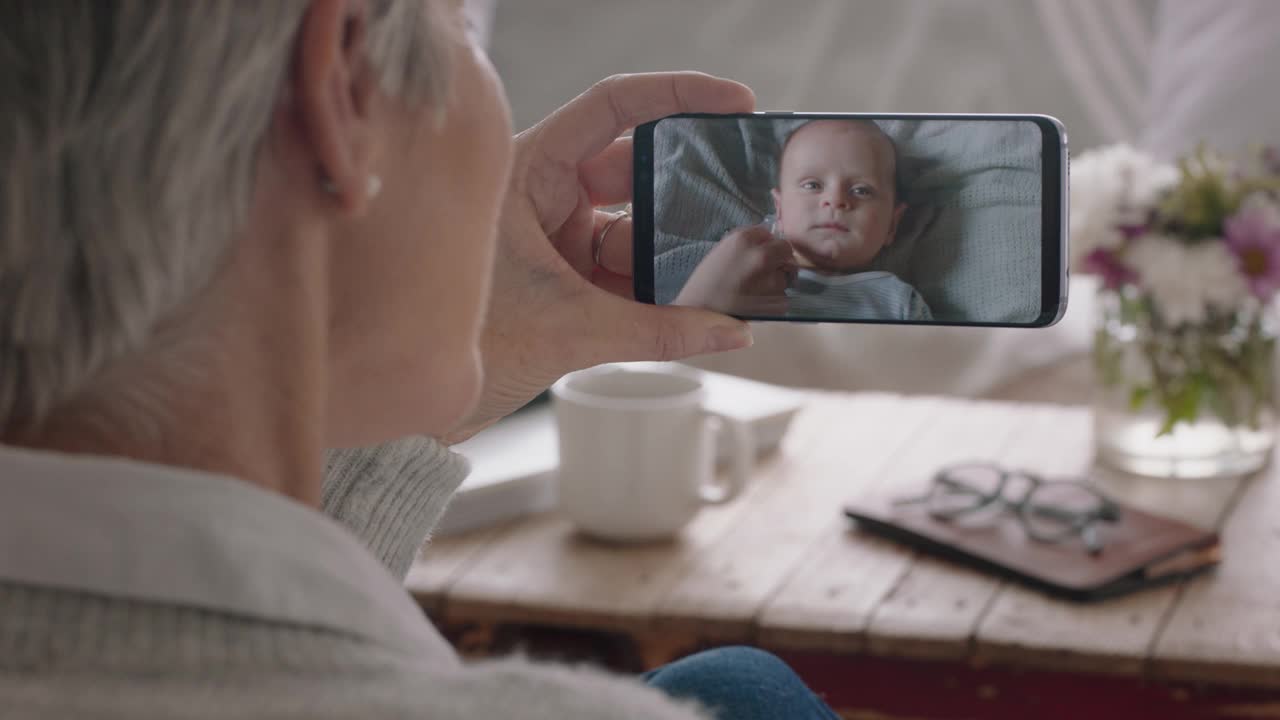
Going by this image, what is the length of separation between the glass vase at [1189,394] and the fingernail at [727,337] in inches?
23.8

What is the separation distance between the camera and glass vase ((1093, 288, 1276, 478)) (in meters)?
1.31

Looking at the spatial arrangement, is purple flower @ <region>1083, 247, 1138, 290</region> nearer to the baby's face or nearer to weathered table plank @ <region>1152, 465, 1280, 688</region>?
weathered table plank @ <region>1152, 465, 1280, 688</region>

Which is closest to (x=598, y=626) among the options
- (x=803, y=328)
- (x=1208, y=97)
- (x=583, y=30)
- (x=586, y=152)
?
(x=586, y=152)

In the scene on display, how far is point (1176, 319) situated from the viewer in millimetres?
1282

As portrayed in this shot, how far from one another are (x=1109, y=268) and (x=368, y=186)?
0.96 metres

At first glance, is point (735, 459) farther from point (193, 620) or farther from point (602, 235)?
point (193, 620)

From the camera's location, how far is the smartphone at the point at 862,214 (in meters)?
0.79

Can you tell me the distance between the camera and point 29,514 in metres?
0.44

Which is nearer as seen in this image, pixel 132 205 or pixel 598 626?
pixel 132 205

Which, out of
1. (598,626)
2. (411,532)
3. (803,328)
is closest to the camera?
(411,532)

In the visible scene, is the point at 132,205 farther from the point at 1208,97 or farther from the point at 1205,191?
the point at 1208,97

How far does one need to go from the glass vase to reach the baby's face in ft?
1.94

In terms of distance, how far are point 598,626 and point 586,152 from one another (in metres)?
0.37

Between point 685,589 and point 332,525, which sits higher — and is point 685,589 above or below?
below
